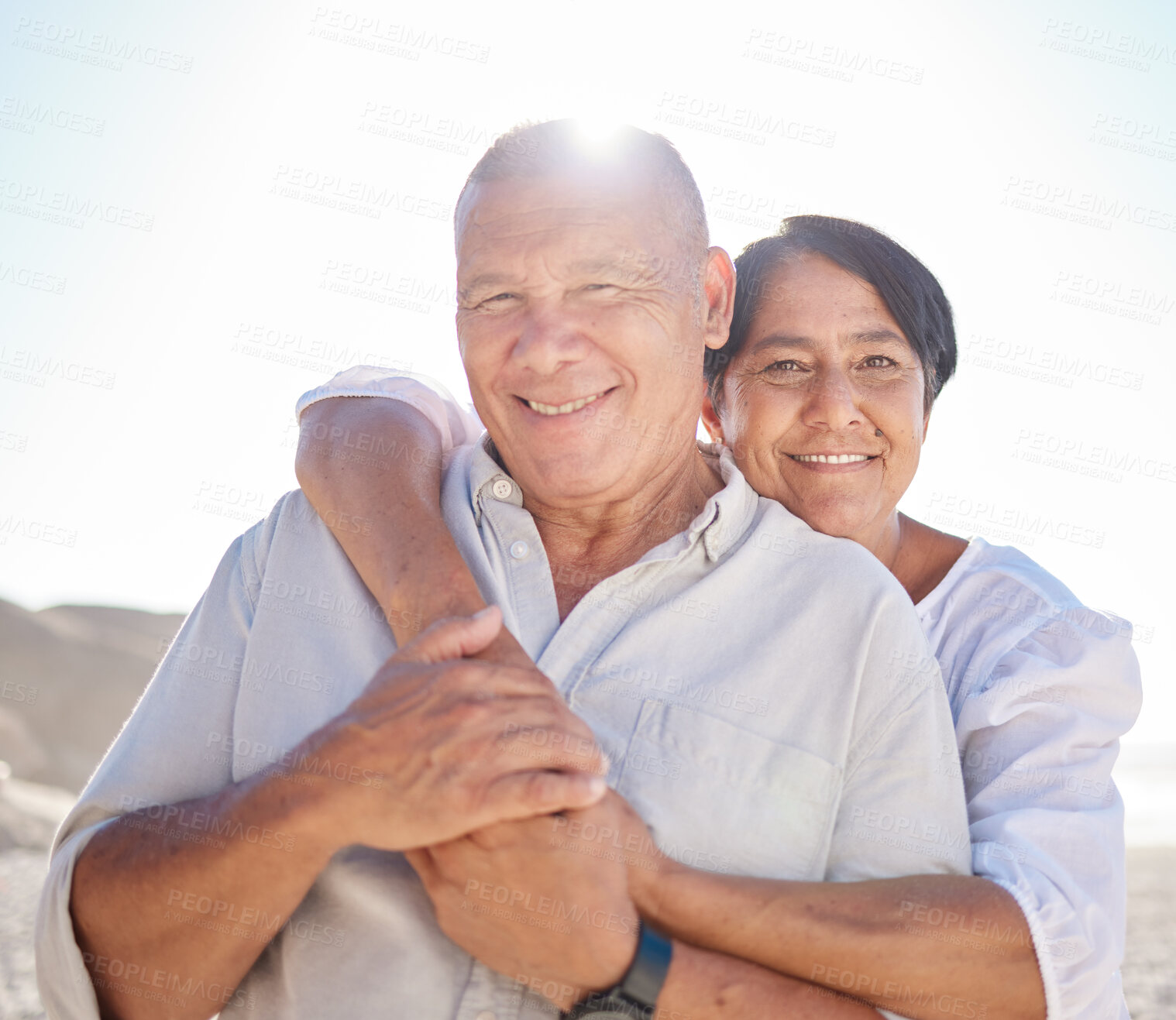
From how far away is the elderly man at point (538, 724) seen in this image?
60.5 inches

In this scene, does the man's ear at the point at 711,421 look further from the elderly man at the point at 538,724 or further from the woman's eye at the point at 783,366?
the elderly man at the point at 538,724

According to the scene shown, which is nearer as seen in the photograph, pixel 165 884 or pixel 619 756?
pixel 165 884

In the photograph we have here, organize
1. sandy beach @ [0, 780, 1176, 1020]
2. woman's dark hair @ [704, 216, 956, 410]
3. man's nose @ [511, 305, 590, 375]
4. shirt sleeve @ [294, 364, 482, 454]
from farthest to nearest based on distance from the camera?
1. sandy beach @ [0, 780, 1176, 1020]
2. woman's dark hair @ [704, 216, 956, 410]
3. shirt sleeve @ [294, 364, 482, 454]
4. man's nose @ [511, 305, 590, 375]

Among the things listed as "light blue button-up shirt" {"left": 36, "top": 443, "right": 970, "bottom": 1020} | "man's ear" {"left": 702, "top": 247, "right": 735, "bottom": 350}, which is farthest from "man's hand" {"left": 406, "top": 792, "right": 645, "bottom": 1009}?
"man's ear" {"left": 702, "top": 247, "right": 735, "bottom": 350}

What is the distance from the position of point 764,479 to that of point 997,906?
1362 mm

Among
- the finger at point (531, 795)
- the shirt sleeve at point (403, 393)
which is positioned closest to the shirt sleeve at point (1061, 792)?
the finger at point (531, 795)

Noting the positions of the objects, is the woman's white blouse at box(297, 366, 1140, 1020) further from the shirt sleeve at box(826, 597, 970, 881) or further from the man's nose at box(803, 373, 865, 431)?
the man's nose at box(803, 373, 865, 431)

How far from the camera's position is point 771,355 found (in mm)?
2768

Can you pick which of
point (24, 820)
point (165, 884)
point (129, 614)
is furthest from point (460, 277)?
point (129, 614)

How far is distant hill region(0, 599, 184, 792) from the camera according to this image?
1095cm

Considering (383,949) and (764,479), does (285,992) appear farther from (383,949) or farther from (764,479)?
(764,479)

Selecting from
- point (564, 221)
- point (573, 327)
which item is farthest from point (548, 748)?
point (564, 221)

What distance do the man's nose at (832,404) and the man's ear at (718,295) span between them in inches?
14.4

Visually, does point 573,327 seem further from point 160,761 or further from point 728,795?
point 160,761
